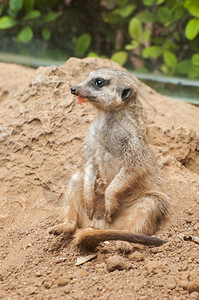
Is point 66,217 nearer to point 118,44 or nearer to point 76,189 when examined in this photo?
point 76,189

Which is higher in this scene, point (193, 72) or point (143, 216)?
point (193, 72)

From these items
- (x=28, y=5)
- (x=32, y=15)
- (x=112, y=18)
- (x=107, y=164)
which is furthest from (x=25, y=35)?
(x=107, y=164)

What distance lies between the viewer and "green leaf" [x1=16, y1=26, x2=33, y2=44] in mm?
5914

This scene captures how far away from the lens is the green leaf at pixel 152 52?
17.7ft

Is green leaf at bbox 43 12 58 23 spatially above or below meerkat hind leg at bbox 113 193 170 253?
above

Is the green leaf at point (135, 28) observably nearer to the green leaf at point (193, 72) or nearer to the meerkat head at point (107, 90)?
the green leaf at point (193, 72)

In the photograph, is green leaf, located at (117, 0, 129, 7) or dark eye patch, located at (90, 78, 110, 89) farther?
green leaf, located at (117, 0, 129, 7)

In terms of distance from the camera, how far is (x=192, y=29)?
5.20 metres

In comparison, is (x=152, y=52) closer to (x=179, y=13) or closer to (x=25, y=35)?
(x=179, y=13)

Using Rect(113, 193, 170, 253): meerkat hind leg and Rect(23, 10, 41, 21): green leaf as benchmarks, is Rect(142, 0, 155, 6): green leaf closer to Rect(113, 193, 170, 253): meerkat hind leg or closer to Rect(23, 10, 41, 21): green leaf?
Rect(23, 10, 41, 21): green leaf

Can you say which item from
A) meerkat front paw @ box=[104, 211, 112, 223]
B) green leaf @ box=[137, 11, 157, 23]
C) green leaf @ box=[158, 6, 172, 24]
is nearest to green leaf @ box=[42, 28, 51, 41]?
green leaf @ box=[137, 11, 157, 23]

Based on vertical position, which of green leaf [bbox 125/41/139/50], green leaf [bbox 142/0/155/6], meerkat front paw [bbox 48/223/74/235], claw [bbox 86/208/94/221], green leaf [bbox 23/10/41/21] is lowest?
meerkat front paw [bbox 48/223/74/235]

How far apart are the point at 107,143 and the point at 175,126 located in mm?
1393

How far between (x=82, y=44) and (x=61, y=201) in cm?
340
